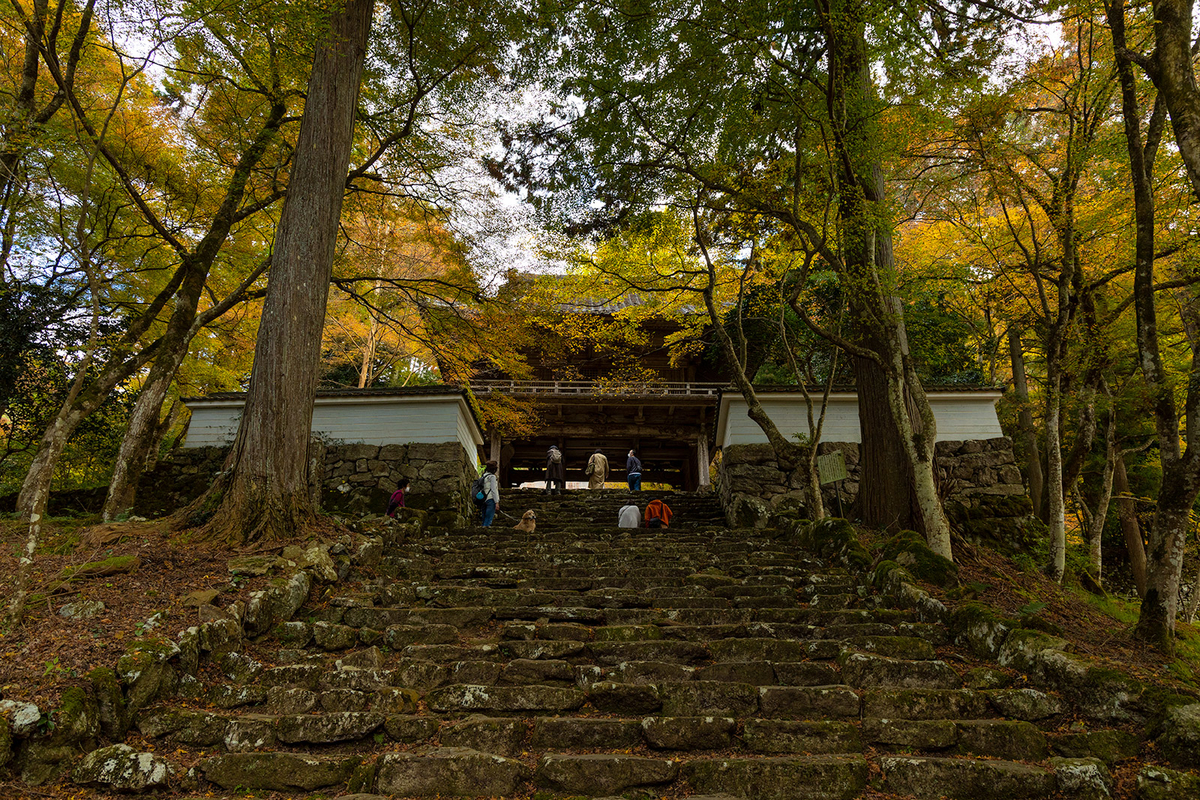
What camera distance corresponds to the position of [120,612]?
3.81 meters

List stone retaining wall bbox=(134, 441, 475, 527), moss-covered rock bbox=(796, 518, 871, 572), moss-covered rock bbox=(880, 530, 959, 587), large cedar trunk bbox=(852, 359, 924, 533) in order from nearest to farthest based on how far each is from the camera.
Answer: moss-covered rock bbox=(880, 530, 959, 587) → moss-covered rock bbox=(796, 518, 871, 572) → large cedar trunk bbox=(852, 359, 924, 533) → stone retaining wall bbox=(134, 441, 475, 527)

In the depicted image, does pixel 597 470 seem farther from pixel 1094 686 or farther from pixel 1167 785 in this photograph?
pixel 1167 785

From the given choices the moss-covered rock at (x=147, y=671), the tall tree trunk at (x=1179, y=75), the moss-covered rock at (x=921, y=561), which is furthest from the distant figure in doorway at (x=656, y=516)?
the tall tree trunk at (x=1179, y=75)

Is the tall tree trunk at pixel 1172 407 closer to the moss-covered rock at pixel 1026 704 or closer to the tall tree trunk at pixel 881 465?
the moss-covered rock at pixel 1026 704

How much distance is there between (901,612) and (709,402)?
11.5 meters

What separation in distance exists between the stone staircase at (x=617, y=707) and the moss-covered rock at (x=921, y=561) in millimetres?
550

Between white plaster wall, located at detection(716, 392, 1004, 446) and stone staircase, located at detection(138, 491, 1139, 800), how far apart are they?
702cm

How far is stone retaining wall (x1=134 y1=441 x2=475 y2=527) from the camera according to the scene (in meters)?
10.6


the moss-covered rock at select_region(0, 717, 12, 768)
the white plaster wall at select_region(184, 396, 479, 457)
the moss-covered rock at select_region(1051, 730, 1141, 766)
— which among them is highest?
the white plaster wall at select_region(184, 396, 479, 457)

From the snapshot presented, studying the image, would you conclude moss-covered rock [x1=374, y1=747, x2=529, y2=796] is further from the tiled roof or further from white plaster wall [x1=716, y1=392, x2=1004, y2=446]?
white plaster wall [x1=716, y1=392, x2=1004, y2=446]

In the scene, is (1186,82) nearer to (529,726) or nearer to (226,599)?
(529,726)

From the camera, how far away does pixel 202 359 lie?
1275cm

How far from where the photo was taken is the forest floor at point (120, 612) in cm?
307

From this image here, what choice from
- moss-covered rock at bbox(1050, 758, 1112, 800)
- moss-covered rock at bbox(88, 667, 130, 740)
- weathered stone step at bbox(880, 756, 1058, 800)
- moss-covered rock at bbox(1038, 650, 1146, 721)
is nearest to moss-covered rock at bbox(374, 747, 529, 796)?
moss-covered rock at bbox(88, 667, 130, 740)
